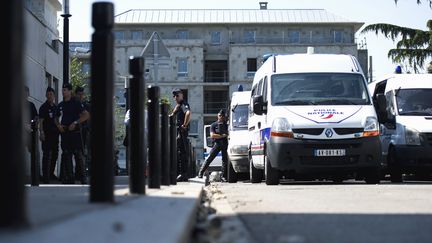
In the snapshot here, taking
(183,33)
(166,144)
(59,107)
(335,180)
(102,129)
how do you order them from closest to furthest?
(102,129) → (166,144) → (59,107) → (335,180) → (183,33)

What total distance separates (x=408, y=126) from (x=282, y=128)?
14.4 feet

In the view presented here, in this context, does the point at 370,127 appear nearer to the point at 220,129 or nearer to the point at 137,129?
the point at 220,129

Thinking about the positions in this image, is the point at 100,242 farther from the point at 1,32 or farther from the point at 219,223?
the point at 219,223

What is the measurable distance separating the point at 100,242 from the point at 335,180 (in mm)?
15674

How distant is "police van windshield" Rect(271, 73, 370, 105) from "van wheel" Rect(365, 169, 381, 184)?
1.24 meters

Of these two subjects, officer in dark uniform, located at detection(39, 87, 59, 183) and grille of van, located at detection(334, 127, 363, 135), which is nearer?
officer in dark uniform, located at detection(39, 87, 59, 183)

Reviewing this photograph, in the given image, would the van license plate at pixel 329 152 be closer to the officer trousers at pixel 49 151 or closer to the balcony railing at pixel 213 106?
the officer trousers at pixel 49 151

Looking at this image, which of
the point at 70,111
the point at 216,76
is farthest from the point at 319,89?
the point at 216,76

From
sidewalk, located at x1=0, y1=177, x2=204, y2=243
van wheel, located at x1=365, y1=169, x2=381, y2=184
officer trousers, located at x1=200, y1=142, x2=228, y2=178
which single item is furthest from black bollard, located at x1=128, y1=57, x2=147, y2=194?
officer trousers, located at x1=200, y1=142, x2=228, y2=178

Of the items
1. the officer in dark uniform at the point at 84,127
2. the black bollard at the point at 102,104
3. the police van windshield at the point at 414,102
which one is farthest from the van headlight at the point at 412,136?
the black bollard at the point at 102,104

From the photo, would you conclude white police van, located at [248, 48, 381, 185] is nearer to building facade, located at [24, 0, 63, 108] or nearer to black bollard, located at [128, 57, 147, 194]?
building facade, located at [24, 0, 63, 108]

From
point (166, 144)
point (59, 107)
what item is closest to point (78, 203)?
point (166, 144)

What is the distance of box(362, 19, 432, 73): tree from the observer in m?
42.6

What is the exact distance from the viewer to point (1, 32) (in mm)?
3672
